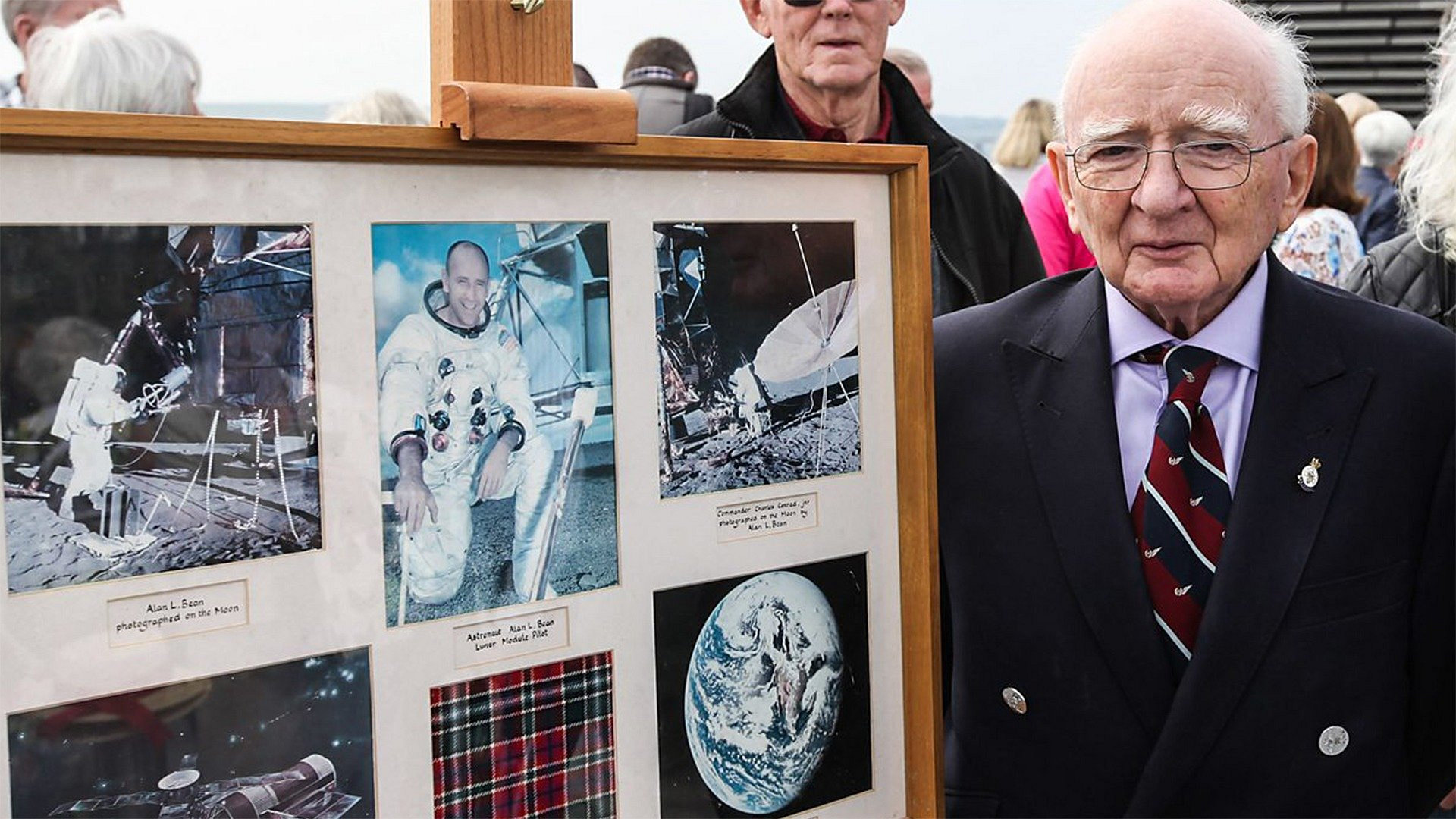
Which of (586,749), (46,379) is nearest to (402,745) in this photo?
(586,749)

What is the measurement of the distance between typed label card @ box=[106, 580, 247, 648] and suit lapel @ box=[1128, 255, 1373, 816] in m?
0.89

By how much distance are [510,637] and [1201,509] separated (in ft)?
2.42

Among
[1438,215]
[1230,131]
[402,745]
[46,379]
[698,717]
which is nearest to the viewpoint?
[46,379]

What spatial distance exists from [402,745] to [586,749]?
0.15 m

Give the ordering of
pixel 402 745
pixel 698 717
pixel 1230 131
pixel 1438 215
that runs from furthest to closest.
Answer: pixel 1438 215 < pixel 1230 131 < pixel 698 717 < pixel 402 745

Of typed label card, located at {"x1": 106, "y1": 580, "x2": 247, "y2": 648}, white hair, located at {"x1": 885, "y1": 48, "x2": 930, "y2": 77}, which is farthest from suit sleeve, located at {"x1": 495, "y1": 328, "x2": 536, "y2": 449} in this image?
white hair, located at {"x1": 885, "y1": 48, "x2": 930, "y2": 77}

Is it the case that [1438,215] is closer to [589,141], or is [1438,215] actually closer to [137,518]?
[589,141]

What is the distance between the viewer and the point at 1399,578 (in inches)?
51.9

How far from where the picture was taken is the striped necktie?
52.5 inches

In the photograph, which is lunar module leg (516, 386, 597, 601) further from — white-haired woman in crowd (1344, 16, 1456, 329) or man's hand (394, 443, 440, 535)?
white-haired woman in crowd (1344, 16, 1456, 329)

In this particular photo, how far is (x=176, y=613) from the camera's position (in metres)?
0.86

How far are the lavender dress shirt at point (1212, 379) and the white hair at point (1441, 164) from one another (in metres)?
0.84

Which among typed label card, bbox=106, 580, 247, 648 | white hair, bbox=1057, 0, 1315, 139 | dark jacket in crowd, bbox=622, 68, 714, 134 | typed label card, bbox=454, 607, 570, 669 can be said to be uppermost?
dark jacket in crowd, bbox=622, 68, 714, 134

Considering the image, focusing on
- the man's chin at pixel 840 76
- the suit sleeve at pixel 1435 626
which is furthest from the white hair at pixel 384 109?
the suit sleeve at pixel 1435 626
